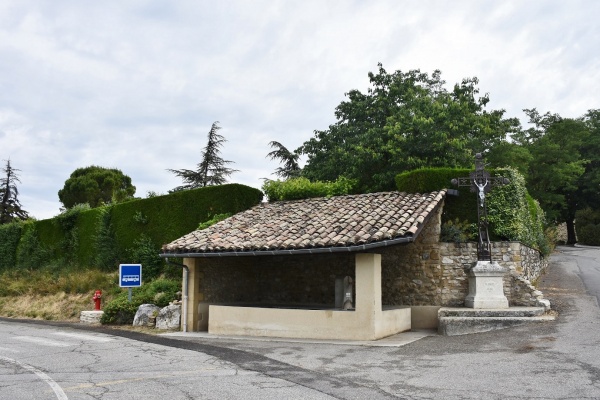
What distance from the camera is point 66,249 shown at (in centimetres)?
2359

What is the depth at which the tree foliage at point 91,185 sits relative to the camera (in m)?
41.7

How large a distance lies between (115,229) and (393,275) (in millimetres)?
12269

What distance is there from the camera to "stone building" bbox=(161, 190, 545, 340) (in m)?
11.6

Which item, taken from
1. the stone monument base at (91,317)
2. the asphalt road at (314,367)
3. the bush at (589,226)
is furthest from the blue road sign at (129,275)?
the bush at (589,226)

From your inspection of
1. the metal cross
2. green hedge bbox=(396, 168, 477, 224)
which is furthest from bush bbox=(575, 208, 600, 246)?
the metal cross

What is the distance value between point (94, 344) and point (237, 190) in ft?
25.0

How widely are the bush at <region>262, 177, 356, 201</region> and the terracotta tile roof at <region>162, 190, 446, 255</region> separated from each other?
880mm

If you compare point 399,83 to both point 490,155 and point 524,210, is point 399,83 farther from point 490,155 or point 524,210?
point 524,210

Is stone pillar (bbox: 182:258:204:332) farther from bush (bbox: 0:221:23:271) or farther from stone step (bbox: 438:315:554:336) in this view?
bush (bbox: 0:221:23:271)

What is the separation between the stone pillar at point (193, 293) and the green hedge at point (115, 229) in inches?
147

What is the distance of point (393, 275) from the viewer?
14211 millimetres

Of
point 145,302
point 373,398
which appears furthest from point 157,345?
point 373,398

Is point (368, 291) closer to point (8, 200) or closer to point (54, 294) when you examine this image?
point (54, 294)

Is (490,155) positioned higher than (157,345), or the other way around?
(490,155)
